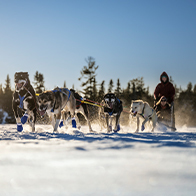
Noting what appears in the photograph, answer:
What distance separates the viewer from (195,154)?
4.02 meters

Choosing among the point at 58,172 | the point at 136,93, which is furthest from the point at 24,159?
the point at 136,93

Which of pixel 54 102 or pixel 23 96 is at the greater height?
pixel 23 96

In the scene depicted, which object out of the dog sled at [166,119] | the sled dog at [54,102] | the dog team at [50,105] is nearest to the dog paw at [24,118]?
the dog team at [50,105]

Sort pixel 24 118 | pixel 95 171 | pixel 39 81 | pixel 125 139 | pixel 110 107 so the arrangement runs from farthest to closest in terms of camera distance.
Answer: pixel 39 81 < pixel 110 107 < pixel 24 118 < pixel 125 139 < pixel 95 171

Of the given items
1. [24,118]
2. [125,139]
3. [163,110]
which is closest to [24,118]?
[24,118]

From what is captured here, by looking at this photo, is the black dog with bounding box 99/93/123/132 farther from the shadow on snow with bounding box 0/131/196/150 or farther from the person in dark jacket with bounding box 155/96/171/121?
the shadow on snow with bounding box 0/131/196/150

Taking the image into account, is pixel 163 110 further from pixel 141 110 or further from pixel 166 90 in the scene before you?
pixel 141 110

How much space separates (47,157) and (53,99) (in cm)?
481

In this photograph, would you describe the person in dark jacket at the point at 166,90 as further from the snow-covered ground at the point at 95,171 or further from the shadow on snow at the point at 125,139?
the snow-covered ground at the point at 95,171

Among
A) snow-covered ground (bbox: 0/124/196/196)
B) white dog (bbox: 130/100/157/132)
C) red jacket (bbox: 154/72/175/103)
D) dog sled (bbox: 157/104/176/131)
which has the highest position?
red jacket (bbox: 154/72/175/103)

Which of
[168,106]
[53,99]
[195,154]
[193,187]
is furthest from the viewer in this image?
[168,106]

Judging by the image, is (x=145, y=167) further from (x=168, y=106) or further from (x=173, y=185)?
(x=168, y=106)

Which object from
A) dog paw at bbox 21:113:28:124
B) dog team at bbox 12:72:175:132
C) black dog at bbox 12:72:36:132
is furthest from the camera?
black dog at bbox 12:72:36:132

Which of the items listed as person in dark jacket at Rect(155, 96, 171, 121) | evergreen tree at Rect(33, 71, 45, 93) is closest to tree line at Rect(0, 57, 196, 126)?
evergreen tree at Rect(33, 71, 45, 93)
